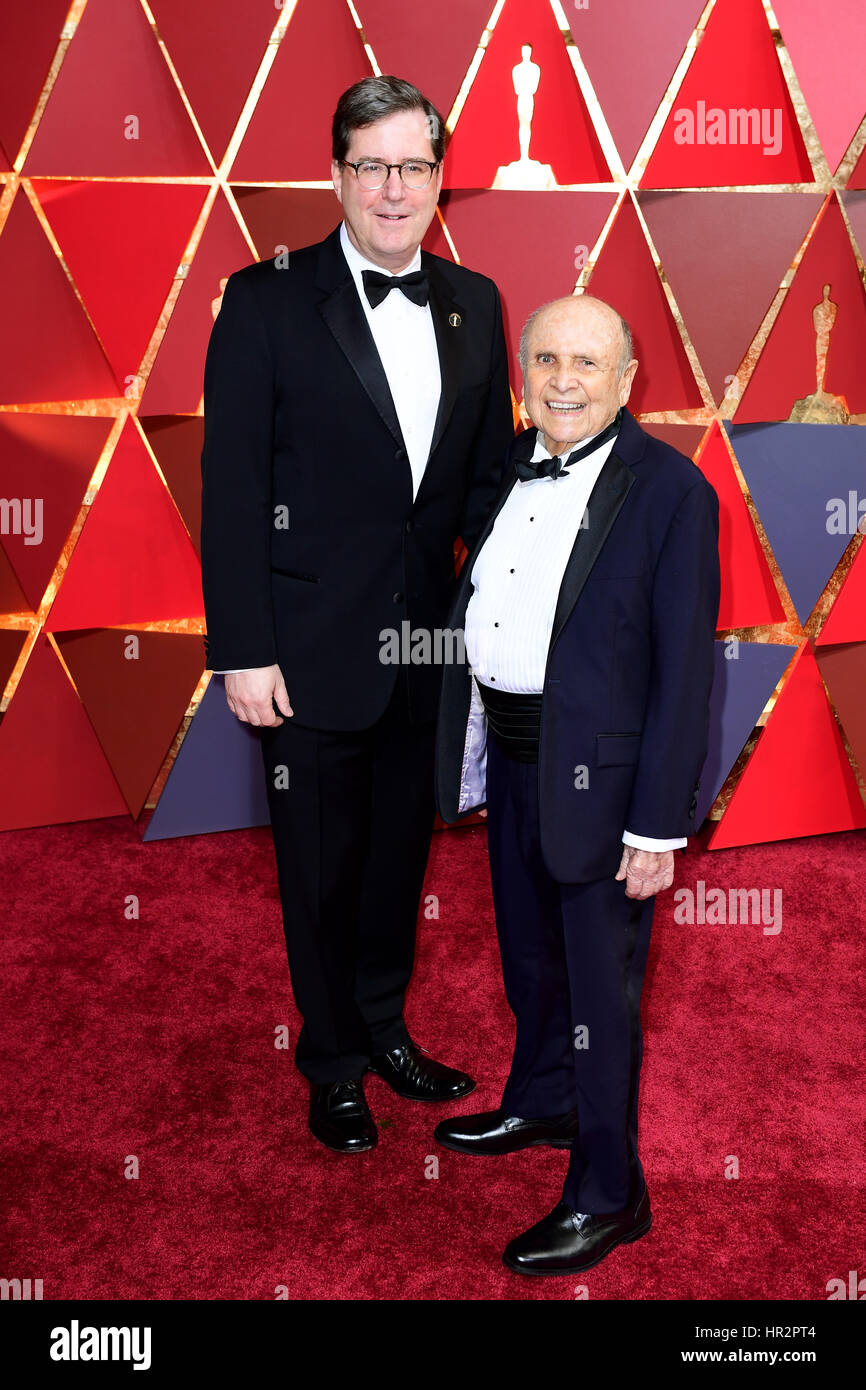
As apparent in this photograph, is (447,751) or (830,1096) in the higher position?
(447,751)

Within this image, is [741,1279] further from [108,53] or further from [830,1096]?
[108,53]

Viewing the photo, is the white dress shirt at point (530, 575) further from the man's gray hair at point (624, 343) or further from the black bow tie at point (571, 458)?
the man's gray hair at point (624, 343)

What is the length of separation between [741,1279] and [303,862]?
3.24 ft

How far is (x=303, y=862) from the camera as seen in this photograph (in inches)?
90.1

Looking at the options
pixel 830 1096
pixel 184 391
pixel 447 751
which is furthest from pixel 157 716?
pixel 830 1096

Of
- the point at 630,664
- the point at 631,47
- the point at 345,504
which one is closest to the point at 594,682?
the point at 630,664

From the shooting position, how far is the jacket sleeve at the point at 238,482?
2033mm

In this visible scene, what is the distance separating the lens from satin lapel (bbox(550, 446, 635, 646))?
5.87 ft

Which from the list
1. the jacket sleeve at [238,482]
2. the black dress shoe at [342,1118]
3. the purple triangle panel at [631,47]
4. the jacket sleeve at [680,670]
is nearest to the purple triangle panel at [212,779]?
the black dress shoe at [342,1118]

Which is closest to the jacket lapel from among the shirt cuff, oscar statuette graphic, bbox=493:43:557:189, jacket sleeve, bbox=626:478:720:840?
jacket sleeve, bbox=626:478:720:840

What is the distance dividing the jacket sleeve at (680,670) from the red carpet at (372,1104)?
767mm

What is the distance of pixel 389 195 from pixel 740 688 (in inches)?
78.6

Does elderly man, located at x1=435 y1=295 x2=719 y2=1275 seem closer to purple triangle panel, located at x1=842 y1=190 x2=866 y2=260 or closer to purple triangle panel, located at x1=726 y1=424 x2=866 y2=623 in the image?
purple triangle panel, located at x1=726 y1=424 x2=866 y2=623

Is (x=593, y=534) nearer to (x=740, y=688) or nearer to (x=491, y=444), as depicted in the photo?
(x=491, y=444)
